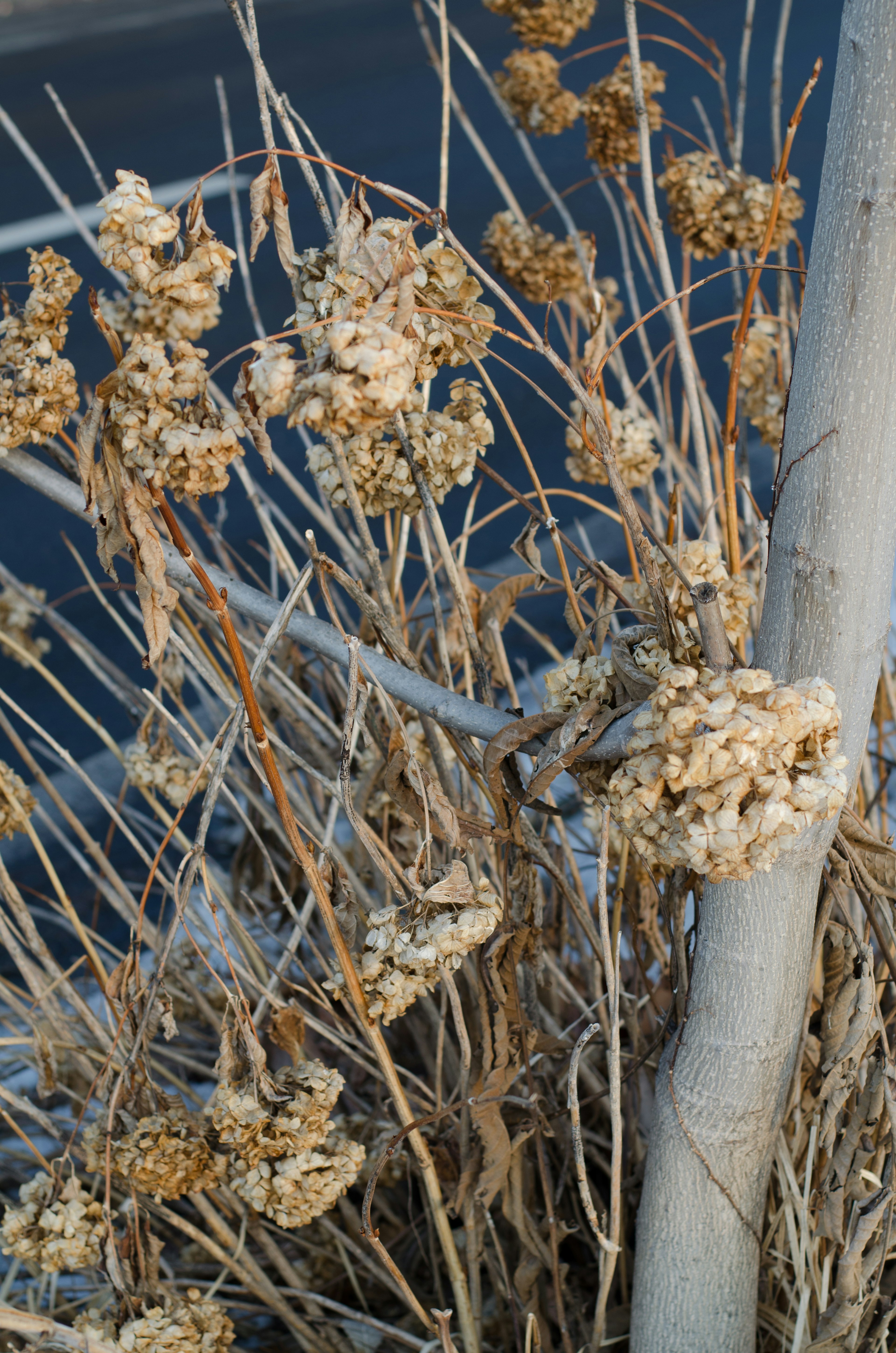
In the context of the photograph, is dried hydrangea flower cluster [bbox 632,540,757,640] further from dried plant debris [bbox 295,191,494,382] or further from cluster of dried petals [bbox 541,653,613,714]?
dried plant debris [bbox 295,191,494,382]

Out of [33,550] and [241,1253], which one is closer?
[241,1253]

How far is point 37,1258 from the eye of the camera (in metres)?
0.79

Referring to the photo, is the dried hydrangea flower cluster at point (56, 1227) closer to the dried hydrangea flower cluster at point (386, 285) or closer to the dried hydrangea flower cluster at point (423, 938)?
the dried hydrangea flower cluster at point (423, 938)

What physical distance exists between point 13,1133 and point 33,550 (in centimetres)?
184

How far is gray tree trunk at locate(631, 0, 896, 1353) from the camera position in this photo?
0.54m

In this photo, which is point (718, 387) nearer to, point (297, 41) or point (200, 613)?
point (200, 613)

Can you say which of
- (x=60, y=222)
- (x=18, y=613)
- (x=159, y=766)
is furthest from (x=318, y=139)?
(x=159, y=766)

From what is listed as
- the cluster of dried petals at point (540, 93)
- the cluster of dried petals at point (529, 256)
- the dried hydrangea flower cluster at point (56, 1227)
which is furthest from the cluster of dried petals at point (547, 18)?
the dried hydrangea flower cluster at point (56, 1227)

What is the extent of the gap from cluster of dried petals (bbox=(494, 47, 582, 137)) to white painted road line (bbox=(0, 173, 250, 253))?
3.29 m

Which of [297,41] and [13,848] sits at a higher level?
[297,41]

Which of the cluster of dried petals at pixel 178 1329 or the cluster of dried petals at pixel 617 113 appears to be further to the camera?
the cluster of dried petals at pixel 617 113

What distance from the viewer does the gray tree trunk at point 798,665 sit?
54cm

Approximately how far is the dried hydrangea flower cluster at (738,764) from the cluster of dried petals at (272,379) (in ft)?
0.67

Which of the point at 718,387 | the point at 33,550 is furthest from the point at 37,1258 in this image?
the point at 718,387
